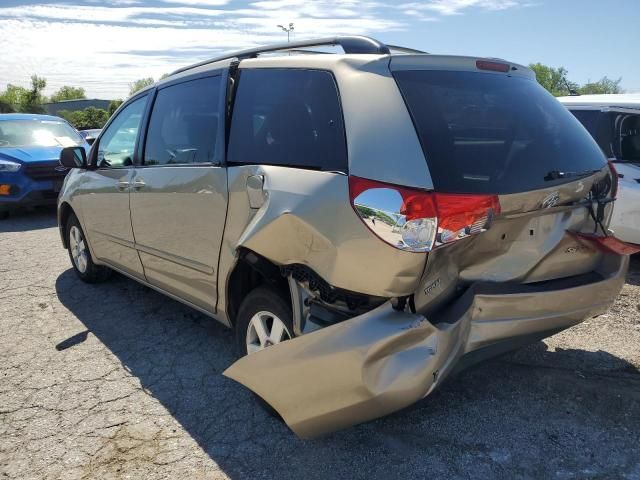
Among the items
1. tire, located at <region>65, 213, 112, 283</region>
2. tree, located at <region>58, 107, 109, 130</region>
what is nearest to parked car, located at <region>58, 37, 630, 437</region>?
tire, located at <region>65, 213, 112, 283</region>

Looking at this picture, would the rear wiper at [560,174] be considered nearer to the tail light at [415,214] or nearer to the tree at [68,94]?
the tail light at [415,214]

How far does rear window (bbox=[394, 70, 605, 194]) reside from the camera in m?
2.28

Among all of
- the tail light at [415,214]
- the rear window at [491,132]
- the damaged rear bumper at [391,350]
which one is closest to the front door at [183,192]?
the damaged rear bumper at [391,350]

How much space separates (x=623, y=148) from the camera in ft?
17.0

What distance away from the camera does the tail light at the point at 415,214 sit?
2.15m

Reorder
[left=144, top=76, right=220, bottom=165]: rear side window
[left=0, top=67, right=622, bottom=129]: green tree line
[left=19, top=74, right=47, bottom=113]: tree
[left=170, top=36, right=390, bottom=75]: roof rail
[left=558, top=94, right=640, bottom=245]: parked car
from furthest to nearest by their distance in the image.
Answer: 1. [left=19, top=74, right=47, bottom=113]: tree
2. [left=0, top=67, right=622, bottom=129]: green tree line
3. [left=558, top=94, right=640, bottom=245]: parked car
4. [left=144, top=76, right=220, bottom=165]: rear side window
5. [left=170, top=36, right=390, bottom=75]: roof rail

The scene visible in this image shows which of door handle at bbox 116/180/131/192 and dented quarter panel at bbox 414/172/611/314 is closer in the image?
dented quarter panel at bbox 414/172/611/314

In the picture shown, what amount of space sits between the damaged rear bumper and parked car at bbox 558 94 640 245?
2768 millimetres

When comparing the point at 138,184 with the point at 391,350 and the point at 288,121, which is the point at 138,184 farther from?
the point at 391,350

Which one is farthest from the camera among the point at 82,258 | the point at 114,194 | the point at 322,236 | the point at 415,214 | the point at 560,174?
the point at 82,258

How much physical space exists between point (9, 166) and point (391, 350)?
28.3ft

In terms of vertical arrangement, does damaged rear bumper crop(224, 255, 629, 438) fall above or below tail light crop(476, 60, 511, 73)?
below

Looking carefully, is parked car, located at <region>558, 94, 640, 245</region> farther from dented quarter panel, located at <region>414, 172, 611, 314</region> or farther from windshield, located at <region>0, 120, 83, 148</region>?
windshield, located at <region>0, 120, 83, 148</region>

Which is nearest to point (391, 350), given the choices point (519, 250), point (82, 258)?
point (519, 250)
